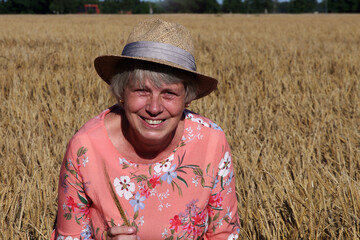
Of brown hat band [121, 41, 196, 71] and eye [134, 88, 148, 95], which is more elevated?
brown hat band [121, 41, 196, 71]

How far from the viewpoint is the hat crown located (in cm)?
119

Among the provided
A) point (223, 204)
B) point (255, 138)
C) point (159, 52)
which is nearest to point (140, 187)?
point (223, 204)

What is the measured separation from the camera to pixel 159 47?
3.82 ft

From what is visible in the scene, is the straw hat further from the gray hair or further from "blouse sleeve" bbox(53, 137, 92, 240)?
"blouse sleeve" bbox(53, 137, 92, 240)

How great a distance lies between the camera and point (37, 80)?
3568 millimetres

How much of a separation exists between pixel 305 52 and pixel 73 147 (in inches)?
194

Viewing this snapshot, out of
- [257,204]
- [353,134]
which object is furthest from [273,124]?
[257,204]

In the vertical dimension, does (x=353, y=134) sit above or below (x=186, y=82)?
below

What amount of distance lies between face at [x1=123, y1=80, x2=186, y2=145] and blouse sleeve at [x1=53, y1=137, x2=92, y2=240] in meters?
0.19

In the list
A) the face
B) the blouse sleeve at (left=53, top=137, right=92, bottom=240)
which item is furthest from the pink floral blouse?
the face

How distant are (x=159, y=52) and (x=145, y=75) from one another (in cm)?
8

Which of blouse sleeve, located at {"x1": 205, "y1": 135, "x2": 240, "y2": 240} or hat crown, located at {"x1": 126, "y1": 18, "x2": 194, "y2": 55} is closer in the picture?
hat crown, located at {"x1": 126, "y1": 18, "x2": 194, "y2": 55}

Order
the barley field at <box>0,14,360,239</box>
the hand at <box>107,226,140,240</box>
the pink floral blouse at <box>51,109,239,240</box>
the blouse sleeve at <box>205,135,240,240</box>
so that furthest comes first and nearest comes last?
1. the barley field at <box>0,14,360,239</box>
2. the blouse sleeve at <box>205,135,240,240</box>
3. the pink floral blouse at <box>51,109,239,240</box>
4. the hand at <box>107,226,140,240</box>

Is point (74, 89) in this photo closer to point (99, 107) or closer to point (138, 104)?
point (99, 107)
